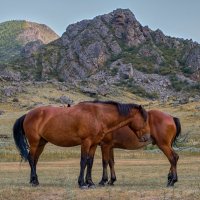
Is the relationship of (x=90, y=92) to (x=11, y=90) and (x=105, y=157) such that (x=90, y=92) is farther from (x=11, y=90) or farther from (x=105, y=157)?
(x=105, y=157)

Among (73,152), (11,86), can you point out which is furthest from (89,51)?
(73,152)

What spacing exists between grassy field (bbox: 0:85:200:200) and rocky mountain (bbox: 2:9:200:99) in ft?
123

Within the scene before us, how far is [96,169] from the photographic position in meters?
29.9

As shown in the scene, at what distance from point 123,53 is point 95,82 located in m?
25.7

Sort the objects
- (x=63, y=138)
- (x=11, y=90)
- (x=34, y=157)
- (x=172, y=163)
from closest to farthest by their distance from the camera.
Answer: (x=63, y=138) < (x=34, y=157) < (x=172, y=163) < (x=11, y=90)

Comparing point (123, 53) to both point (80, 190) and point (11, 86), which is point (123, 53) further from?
point (80, 190)

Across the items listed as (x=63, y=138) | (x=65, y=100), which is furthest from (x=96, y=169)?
(x=65, y=100)

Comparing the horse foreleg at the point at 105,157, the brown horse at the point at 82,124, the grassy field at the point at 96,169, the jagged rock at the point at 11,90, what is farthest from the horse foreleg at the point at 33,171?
the jagged rock at the point at 11,90

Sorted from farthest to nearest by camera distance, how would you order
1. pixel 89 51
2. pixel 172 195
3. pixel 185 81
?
pixel 89 51, pixel 185 81, pixel 172 195

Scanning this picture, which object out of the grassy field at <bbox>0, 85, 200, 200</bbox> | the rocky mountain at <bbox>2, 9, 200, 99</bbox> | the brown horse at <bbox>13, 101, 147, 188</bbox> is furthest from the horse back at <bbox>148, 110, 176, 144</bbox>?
the rocky mountain at <bbox>2, 9, 200, 99</bbox>

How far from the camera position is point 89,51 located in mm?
144250

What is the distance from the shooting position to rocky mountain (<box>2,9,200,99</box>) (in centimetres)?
13112

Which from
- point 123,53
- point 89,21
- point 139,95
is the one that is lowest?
point 139,95

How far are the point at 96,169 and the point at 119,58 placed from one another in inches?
4521
